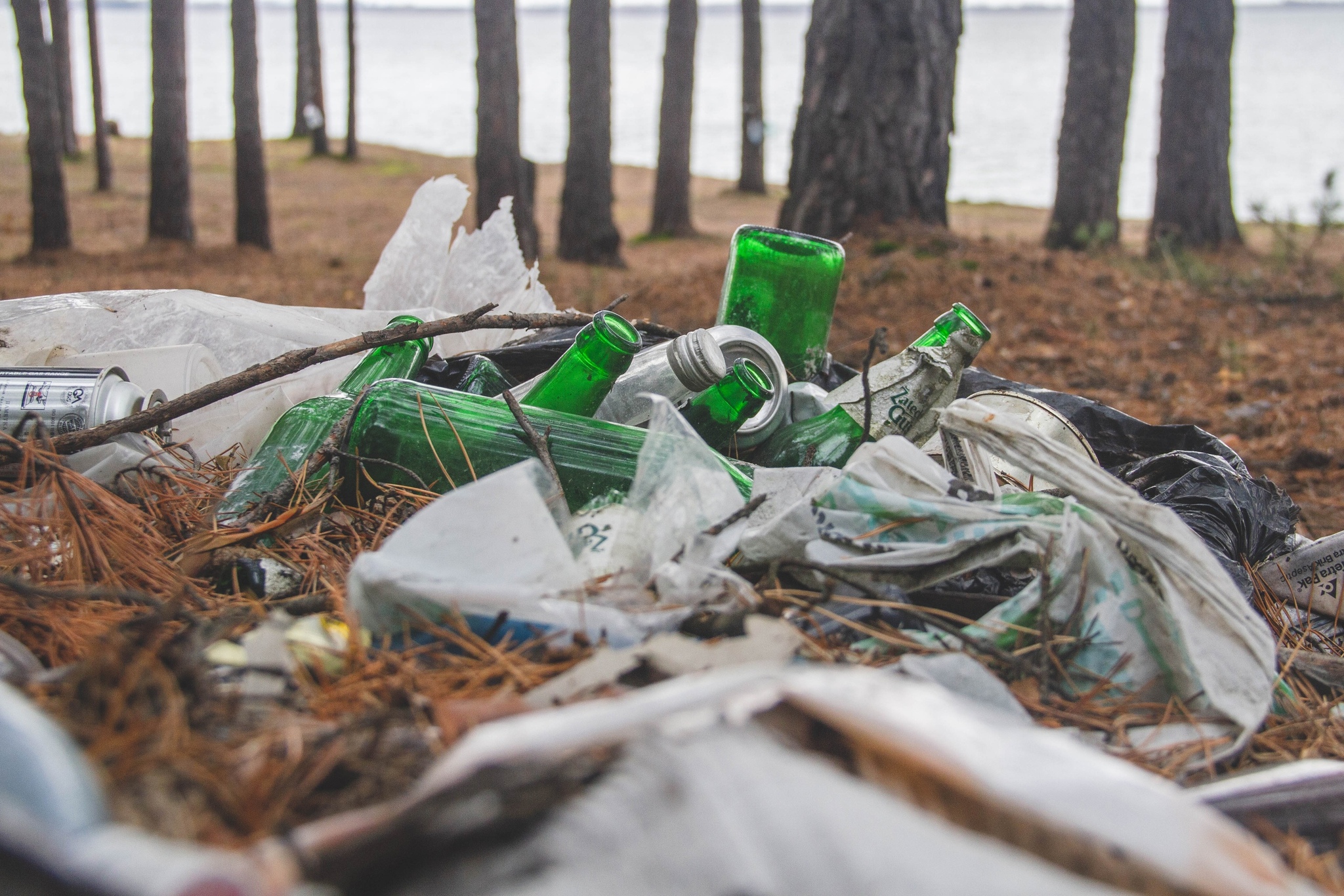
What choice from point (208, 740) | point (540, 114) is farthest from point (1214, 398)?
point (540, 114)

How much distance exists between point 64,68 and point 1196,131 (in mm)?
15947

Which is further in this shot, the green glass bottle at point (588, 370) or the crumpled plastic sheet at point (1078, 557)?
the green glass bottle at point (588, 370)

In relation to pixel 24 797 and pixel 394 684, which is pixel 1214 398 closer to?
pixel 394 684

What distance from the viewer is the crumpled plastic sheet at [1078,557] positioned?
123 centimetres

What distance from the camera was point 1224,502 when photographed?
180 centimetres

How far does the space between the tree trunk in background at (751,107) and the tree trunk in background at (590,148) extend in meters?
5.65

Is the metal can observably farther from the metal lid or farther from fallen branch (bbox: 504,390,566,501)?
the metal lid

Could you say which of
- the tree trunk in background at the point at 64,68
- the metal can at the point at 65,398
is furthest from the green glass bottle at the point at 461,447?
the tree trunk in background at the point at 64,68

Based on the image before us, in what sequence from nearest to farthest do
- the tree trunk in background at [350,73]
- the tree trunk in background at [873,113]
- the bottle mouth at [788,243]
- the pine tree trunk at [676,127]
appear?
the bottle mouth at [788,243] → the tree trunk in background at [873,113] → the pine tree trunk at [676,127] → the tree trunk in background at [350,73]

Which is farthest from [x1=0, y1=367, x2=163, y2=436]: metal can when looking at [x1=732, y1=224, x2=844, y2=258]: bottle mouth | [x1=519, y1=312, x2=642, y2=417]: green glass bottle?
[x1=732, y1=224, x2=844, y2=258]: bottle mouth

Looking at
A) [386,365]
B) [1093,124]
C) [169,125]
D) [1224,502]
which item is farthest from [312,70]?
[1224,502]

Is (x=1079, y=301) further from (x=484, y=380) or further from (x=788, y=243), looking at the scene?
(x=484, y=380)

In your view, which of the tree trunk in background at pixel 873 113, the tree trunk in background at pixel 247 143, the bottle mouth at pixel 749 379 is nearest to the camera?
the bottle mouth at pixel 749 379

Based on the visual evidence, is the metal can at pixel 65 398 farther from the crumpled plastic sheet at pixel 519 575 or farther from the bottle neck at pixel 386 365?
the crumpled plastic sheet at pixel 519 575
